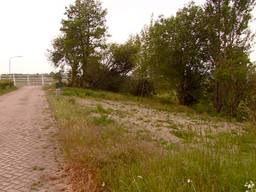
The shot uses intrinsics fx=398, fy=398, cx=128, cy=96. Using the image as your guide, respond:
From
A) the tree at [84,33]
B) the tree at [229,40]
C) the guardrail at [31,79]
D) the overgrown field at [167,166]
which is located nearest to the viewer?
the overgrown field at [167,166]

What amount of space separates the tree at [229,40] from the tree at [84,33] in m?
16.3

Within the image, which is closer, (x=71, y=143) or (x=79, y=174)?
(x=79, y=174)

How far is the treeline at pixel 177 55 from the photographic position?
28.8 metres

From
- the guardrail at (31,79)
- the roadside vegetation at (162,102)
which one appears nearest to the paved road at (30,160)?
the roadside vegetation at (162,102)

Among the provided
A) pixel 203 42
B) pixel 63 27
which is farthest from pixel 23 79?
pixel 203 42

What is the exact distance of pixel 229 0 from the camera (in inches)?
1126

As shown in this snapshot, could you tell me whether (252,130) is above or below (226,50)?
below

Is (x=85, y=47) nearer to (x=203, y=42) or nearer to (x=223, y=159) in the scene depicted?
(x=203, y=42)

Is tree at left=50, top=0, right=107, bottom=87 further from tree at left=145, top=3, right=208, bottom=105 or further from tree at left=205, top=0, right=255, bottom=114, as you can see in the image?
tree at left=205, top=0, right=255, bottom=114

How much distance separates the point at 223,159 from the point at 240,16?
2499 cm

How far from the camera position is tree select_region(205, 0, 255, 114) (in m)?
28.3

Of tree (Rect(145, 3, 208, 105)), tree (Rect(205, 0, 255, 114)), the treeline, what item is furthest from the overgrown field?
tree (Rect(145, 3, 208, 105))

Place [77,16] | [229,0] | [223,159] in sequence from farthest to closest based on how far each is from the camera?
[77,16] < [229,0] < [223,159]

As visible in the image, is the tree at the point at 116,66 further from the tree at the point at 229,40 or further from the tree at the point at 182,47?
the tree at the point at 229,40
